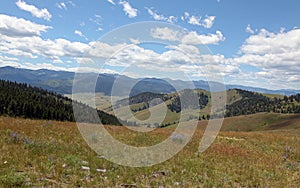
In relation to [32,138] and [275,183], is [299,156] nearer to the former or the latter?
[275,183]

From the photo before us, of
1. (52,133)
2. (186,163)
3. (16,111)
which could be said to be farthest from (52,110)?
(186,163)

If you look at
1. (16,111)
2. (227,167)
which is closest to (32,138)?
(227,167)

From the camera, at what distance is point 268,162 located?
17828mm

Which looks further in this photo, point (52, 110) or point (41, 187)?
point (52, 110)

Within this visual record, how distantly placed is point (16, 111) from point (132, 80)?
342ft

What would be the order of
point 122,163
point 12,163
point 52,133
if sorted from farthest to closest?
point 52,133
point 122,163
point 12,163

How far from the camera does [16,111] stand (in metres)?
107

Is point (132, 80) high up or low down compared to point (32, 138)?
up

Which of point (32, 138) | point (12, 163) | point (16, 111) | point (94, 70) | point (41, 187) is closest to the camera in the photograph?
point (41, 187)

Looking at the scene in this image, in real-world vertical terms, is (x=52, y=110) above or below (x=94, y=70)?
below

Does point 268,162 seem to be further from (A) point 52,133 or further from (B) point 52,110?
(B) point 52,110

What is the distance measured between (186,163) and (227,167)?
6.92ft

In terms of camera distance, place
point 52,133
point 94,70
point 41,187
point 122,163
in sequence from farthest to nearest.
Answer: point 52,133 < point 122,163 < point 94,70 < point 41,187

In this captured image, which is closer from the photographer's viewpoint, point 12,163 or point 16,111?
point 12,163
